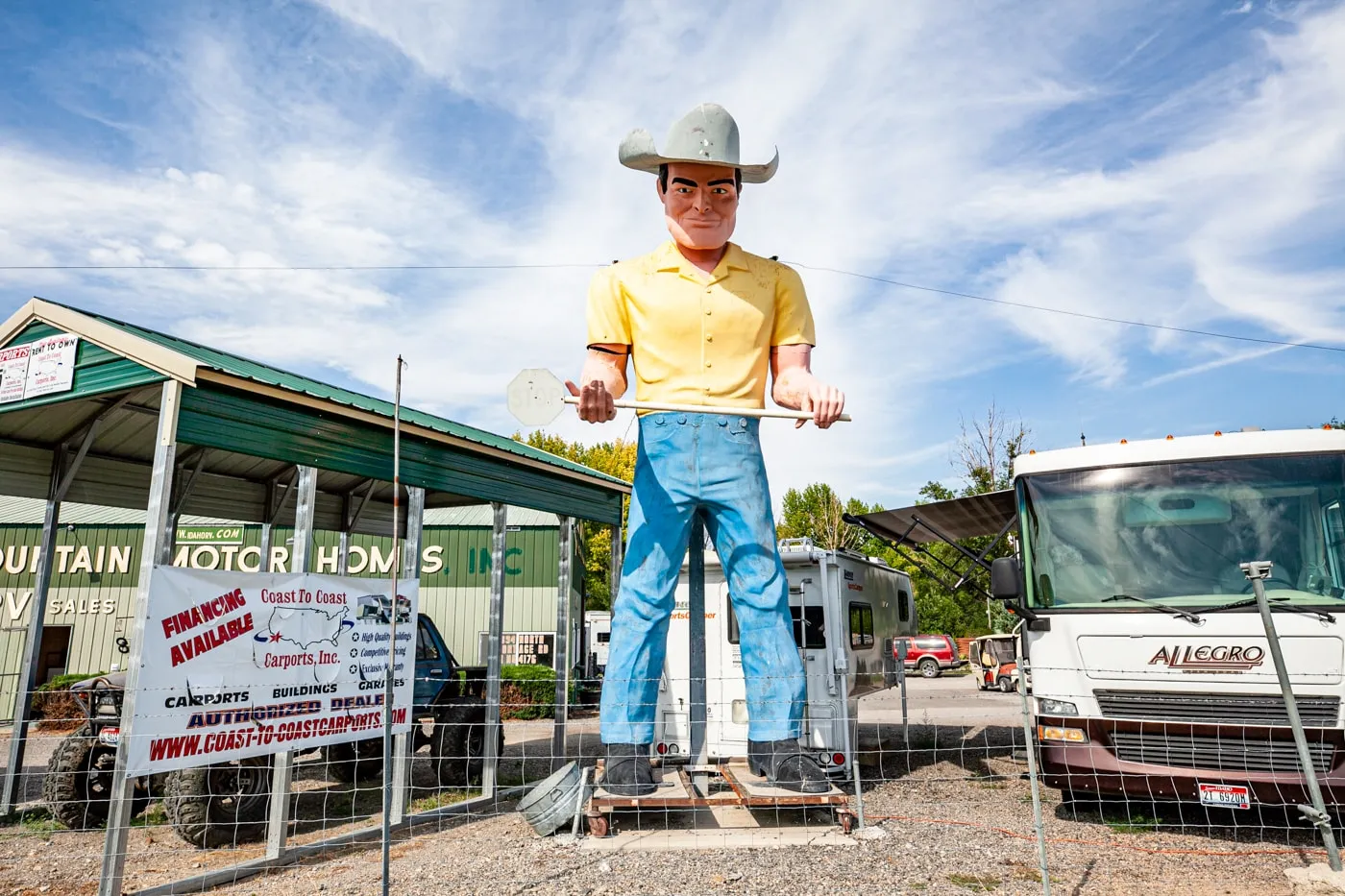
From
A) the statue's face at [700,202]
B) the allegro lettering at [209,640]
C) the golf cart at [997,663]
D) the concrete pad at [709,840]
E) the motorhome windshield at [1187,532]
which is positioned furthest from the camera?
the golf cart at [997,663]

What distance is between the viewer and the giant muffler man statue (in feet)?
17.6

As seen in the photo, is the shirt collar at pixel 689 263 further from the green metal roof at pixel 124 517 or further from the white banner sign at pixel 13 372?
the green metal roof at pixel 124 517

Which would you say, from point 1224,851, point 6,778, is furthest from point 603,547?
point 1224,851

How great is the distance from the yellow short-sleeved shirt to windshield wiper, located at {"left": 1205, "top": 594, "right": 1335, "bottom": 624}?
314 centimetres

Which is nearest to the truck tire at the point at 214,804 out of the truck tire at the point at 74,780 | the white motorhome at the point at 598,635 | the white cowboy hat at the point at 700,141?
the truck tire at the point at 74,780

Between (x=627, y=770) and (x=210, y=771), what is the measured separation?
118 inches

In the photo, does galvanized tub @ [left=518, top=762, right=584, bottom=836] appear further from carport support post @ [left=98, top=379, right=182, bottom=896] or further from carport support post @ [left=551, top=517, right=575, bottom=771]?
carport support post @ [left=98, top=379, right=182, bottom=896]

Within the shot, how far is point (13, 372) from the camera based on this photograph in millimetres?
5824

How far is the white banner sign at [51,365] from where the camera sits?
5496mm

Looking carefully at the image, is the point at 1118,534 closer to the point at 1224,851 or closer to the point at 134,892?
the point at 1224,851

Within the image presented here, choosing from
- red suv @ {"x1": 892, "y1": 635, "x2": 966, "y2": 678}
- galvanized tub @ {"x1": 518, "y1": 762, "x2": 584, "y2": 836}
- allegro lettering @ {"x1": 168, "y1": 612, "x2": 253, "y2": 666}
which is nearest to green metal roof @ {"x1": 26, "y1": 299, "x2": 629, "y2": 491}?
allegro lettering @ {"x1": 168, "y1": 612, "x2": 253, "y2": 666}

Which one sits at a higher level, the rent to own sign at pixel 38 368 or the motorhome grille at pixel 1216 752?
the rent to own sign at pixel 38 368

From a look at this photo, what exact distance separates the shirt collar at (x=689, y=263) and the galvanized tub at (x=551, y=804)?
3.56 metres

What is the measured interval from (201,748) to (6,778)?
140 inches
